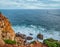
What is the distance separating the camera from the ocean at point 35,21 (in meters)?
12.4

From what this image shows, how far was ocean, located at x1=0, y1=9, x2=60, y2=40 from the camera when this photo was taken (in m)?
12.4

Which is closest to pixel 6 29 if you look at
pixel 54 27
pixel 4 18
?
pixel 4 18

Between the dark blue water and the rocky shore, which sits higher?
the dark blue water

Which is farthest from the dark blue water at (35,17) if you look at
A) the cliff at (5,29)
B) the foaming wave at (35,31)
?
the cliff at (5,29)

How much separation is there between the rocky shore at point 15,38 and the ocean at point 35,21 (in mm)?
297

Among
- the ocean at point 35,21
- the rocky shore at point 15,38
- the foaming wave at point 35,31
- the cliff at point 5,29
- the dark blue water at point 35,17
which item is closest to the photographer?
the rocky shore at point 15,38

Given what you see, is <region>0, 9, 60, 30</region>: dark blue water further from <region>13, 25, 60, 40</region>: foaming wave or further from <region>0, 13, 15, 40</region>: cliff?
<region>0, 13, 15, 40</region>: cliff

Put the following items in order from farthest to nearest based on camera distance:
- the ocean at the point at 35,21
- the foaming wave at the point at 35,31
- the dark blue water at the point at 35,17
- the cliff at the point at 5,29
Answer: the dark blue water at the point at 35,17 → the ocean at the point at 35,21 → the foaming wave at the point at 35,31 → the cliff at the point at 5,29

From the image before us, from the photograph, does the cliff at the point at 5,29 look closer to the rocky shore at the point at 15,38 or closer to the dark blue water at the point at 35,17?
the rocky shore at the point at 15,38

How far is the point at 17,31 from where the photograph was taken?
12.4 meters

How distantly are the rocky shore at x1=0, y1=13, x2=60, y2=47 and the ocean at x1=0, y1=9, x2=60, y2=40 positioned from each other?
30cm

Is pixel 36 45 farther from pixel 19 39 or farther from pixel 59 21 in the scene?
pixel 59 21

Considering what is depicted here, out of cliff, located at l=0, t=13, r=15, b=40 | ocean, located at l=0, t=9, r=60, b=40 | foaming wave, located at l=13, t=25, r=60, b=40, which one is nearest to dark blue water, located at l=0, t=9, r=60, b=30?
ocean, located at l=0, t=9, r=60, b=40

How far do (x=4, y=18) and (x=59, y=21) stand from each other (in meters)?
3.11
